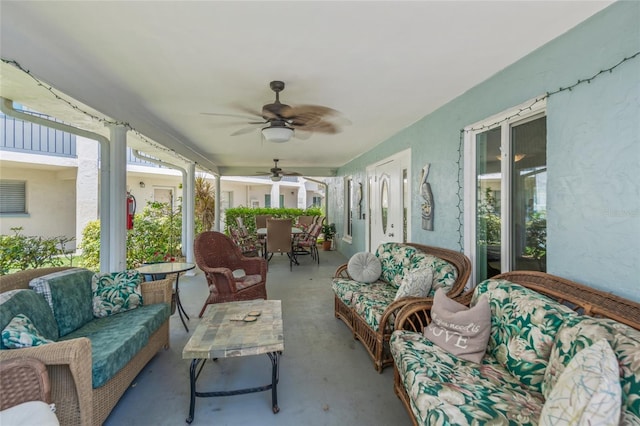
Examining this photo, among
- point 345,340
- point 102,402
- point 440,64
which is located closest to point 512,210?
point 440,64

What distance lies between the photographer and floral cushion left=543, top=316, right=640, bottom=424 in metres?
1.08

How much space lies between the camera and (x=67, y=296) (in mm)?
2139

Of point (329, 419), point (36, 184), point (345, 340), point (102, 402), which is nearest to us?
point (102, 402)

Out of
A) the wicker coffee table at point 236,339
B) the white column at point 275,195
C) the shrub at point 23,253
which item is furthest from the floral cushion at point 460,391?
the white column at point 275,195

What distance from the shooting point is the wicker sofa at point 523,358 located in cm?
122

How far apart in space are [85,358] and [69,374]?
0.11 m

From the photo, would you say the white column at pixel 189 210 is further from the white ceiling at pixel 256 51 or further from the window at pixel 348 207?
the window at pixel 348 207

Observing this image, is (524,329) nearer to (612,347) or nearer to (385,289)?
(612,347)

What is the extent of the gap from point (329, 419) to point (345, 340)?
1.10 m

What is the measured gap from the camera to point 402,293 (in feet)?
7.98

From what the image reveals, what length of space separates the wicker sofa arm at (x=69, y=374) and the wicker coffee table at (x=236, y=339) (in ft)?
1.58

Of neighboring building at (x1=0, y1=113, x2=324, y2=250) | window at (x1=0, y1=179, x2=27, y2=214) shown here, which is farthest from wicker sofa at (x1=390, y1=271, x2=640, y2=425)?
window at (x1=0, y1=179, x2=27, y2=214)

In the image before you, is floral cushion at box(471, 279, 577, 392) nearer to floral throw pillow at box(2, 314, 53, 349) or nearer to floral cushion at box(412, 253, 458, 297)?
floral cushion at box(412, 253, 458, 297)

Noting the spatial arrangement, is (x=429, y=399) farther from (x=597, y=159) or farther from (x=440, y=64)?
(x=440, y=64)
